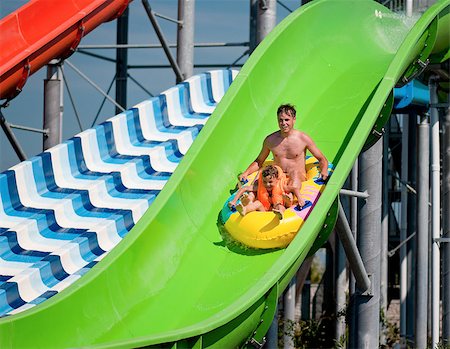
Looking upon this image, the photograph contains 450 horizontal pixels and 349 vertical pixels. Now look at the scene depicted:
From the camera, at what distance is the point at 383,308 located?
12.6 meters

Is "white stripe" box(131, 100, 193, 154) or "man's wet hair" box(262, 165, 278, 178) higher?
"white stripe" box(131, 100, 193, 154)

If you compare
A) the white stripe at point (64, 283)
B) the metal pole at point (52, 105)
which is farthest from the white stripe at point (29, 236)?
the metal pole at point (52, 105)

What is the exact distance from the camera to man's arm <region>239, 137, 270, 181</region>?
7.98m

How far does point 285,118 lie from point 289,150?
271 millimetres

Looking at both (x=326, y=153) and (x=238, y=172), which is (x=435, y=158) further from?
(x=238, y=172)

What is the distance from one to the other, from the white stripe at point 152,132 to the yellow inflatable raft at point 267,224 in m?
1.77

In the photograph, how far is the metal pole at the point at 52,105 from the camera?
1048 cm

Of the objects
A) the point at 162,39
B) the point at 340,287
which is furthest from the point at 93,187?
the point at 340,287

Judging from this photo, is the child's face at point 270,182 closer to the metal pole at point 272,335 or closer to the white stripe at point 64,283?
the white stripe at point 64,283

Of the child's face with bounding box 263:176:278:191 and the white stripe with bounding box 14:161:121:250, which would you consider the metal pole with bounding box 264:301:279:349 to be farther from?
the white stripe with bounding box 14:161:121:250

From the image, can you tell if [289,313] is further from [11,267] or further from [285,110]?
[11,267]

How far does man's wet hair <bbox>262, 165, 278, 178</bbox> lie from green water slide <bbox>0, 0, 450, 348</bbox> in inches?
14.3

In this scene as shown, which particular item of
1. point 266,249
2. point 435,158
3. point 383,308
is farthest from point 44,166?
point 383,308

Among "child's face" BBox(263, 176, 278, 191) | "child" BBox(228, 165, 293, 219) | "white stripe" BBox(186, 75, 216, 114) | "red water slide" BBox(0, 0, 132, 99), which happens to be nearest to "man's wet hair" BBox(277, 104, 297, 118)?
"child" BBox(228, 165, 293, 219)
